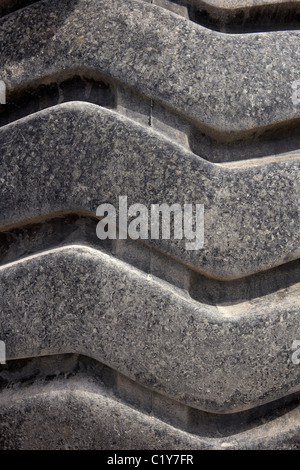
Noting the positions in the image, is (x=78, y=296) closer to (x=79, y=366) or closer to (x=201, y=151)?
(x=79, y=366)

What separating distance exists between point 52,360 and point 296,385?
322 millimetres

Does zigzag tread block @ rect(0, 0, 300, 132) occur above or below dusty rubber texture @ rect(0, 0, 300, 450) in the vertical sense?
above

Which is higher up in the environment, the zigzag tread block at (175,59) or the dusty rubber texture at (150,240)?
the zigzag tread block at (175,59)

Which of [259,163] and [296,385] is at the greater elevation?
[259,163]

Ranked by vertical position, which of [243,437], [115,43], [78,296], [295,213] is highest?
[115,43]

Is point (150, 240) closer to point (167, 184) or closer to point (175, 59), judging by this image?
point (167, 184)

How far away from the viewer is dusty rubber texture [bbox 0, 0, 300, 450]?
591mm

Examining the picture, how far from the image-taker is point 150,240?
59cm

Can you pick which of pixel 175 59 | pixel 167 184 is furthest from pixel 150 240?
pixel 175 59

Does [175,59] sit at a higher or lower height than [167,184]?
higher

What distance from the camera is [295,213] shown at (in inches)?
23.5

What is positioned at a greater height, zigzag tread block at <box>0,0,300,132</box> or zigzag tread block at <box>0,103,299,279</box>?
zigzag tread block at <box>0,0,300,132</box>

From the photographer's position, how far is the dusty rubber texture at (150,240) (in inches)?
23.3

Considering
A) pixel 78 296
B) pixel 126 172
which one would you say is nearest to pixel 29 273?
pixel 78 296
